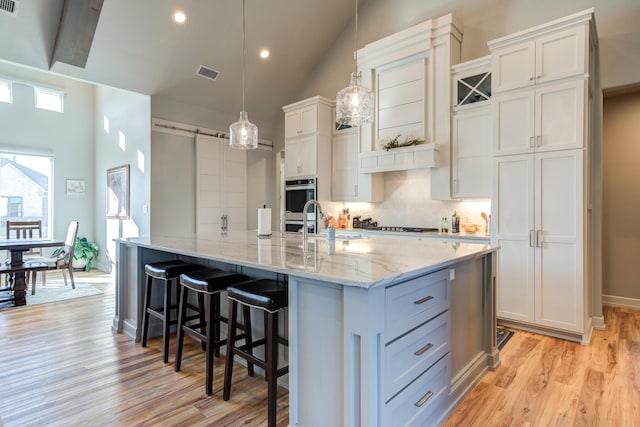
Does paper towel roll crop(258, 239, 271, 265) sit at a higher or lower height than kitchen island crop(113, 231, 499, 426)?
higher

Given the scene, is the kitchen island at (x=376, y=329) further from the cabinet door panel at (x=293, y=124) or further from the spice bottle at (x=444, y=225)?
the cabinet door panel at (x=293, y=124)

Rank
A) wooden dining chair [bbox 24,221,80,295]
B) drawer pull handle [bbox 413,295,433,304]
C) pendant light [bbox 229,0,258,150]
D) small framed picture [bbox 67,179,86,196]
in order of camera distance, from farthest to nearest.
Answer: small framed picture [bbox 67,179,86,196] → wooden dining chair [bbox 24,221,80,295] → pendant light [bbox 229,0,258,150] → drawer pull handle [bbox 413,295,433,304]

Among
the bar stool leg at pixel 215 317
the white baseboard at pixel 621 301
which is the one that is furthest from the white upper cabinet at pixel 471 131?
the bar stool leg at pixel 215 317

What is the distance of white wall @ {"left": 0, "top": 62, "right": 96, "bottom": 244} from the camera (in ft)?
21.2

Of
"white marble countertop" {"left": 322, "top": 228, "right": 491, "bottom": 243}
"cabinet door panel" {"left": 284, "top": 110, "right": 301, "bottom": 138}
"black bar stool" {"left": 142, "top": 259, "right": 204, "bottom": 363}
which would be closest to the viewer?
"black bar stool" {"left": 142, "top": 259, "right": 204, "bottom": 363}

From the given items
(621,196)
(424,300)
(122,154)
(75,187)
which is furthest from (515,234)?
(75,187)

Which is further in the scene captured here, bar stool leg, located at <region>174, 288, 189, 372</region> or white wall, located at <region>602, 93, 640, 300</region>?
white wall, located at <region>602, 93, 640, 300</region>

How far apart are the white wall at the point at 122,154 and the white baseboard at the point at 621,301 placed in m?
6.32

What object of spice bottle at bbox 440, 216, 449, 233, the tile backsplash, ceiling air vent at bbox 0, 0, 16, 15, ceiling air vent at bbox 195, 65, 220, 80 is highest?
ceiling air vent at bbox 0, 0, 16, 15

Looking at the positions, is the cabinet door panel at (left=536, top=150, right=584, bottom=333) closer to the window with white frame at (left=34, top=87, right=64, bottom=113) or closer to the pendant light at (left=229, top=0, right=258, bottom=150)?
the pendant light at (left=229, top=0, right=258, bottom=150)

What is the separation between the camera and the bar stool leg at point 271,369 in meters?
1.81

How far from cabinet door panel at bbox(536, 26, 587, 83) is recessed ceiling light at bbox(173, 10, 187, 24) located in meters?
4.08

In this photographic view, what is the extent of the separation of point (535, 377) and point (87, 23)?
Result: 575 cm

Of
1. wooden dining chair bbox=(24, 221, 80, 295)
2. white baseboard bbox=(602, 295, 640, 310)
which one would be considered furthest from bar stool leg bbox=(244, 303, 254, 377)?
white baseboard bbox=(602, 295, 640, 310)
